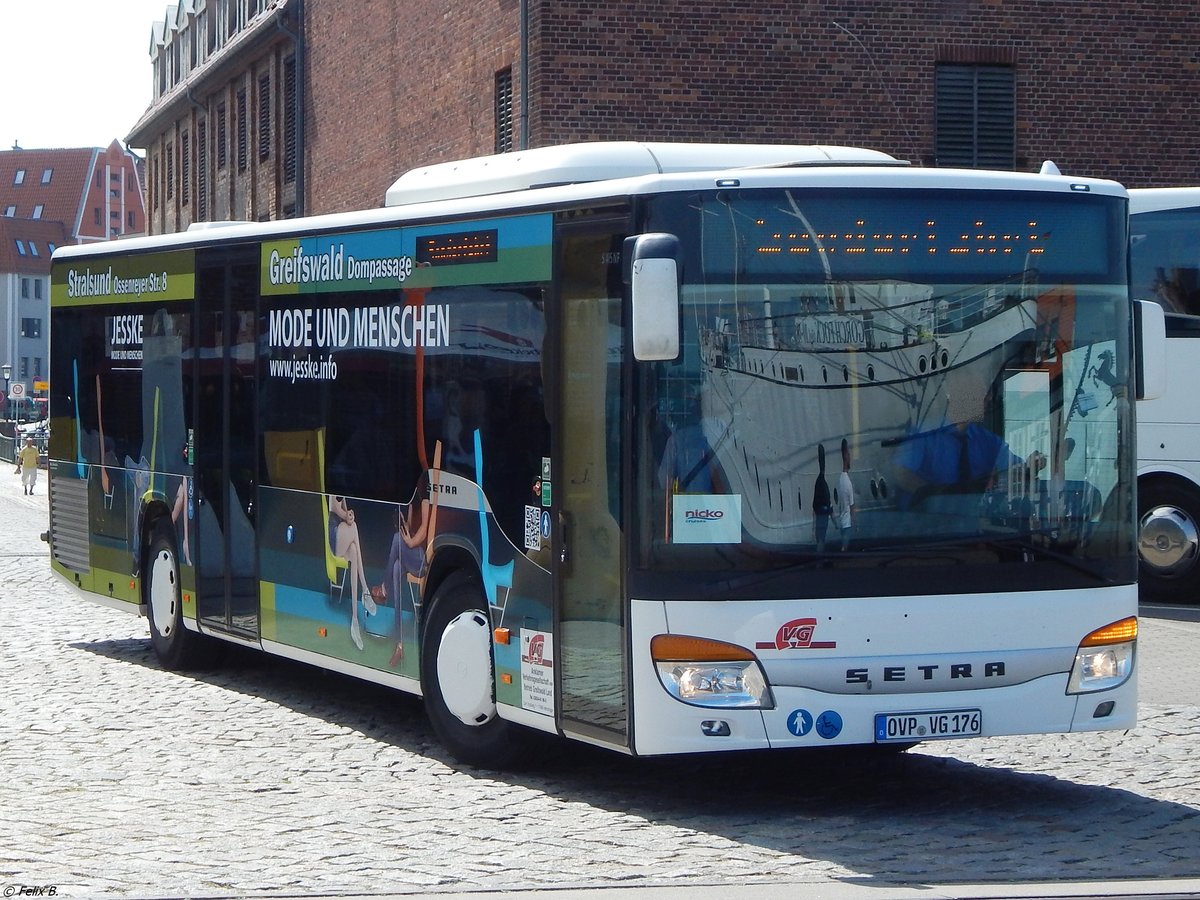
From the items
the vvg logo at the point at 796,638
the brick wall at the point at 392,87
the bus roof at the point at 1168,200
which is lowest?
the vvg logo at the point at 796,638

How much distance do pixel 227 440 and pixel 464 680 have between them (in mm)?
3640

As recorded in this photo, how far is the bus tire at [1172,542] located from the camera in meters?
18.2

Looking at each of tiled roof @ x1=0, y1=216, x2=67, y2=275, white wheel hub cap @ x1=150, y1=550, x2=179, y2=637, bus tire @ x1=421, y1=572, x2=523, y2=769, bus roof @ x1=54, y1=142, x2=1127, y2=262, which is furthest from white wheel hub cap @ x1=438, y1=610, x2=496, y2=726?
tiled roof @ x1=0, y1=216, x2=67, y2=275

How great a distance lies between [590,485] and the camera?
838cm

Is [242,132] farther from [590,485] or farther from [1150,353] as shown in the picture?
[1150,353]

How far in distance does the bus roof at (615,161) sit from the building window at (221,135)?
37.2 meters

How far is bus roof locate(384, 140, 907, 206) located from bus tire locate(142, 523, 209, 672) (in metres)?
4.24

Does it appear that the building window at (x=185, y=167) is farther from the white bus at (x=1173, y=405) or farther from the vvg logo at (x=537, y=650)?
the vvg logo at (x=537, y=650)

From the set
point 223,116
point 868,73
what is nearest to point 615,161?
point 868,73

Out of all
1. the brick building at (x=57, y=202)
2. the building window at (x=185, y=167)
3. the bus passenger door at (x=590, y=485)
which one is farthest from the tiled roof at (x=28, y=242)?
the bus passenger door at (x=590, y=485)

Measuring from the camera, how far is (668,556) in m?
7.94

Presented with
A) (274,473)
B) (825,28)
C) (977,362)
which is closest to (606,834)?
(977,362)

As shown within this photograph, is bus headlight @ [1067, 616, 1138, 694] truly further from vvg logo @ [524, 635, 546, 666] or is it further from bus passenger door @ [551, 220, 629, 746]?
vvg logo @ [524, 635, 546, 666]

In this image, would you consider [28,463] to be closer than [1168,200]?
No
